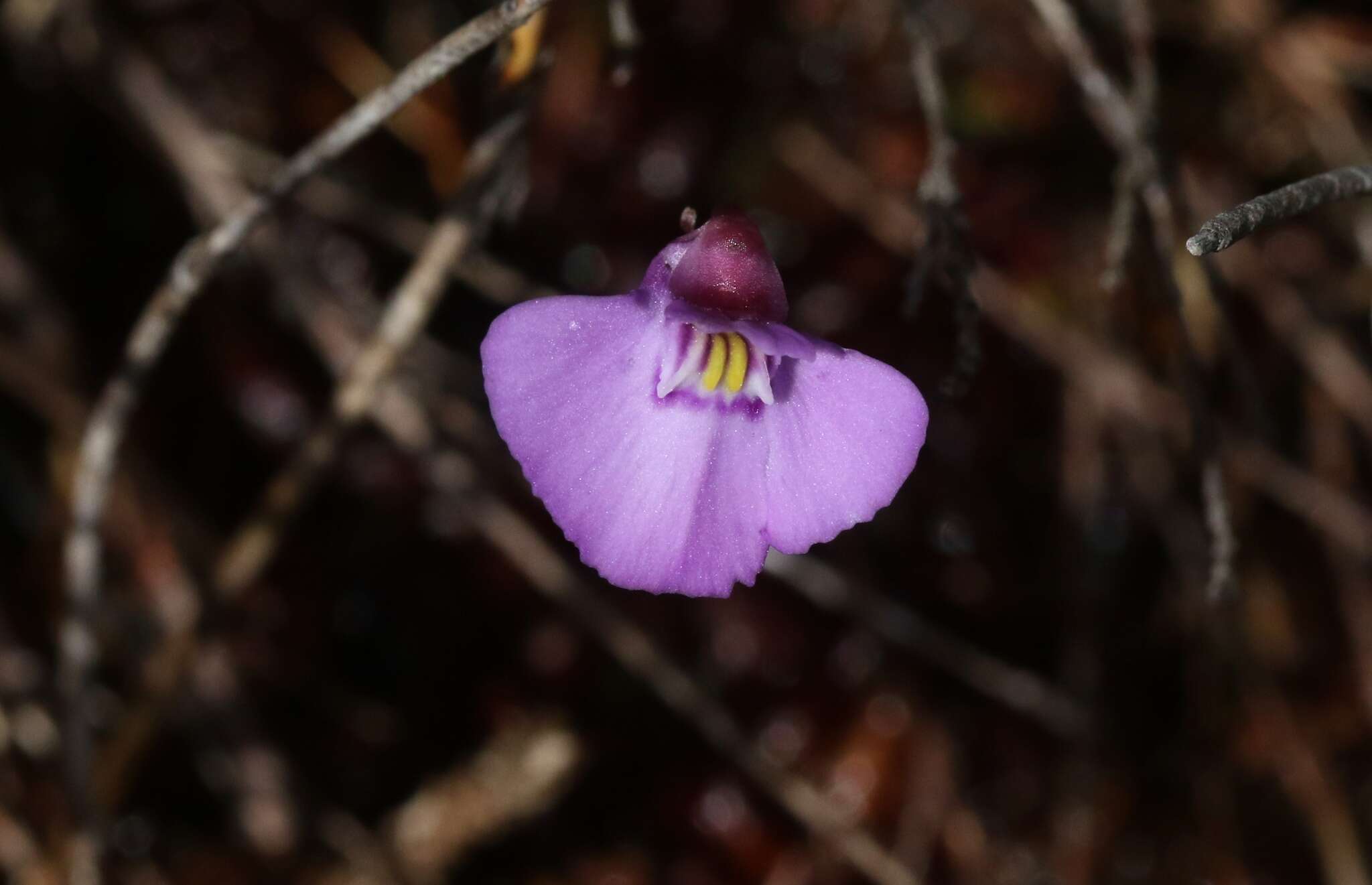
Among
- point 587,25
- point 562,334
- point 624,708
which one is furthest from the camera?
point 587,25

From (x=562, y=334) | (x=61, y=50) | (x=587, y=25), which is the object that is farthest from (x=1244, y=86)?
(x=61, y=50)

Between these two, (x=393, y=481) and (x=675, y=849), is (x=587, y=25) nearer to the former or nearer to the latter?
(x=393, y=481)

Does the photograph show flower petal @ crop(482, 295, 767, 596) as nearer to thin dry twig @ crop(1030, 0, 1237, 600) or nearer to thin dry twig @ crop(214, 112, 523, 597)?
thin dry twig @ crop(214, 112, 523, 597)

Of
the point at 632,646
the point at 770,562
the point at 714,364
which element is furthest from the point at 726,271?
the point at 632,646

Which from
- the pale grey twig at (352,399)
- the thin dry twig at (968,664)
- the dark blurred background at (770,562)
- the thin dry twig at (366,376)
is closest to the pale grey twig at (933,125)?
the thin dry twig at (366,376)

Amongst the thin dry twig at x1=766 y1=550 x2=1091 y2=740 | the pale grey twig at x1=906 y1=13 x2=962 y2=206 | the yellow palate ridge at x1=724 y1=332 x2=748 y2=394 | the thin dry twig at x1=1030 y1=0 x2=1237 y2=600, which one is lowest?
the thin dry twig at x1=766 y1=550 x2=1091 y2=740

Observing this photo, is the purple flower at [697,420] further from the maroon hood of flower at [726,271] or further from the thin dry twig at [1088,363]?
the thin dry twig at [1088,363]

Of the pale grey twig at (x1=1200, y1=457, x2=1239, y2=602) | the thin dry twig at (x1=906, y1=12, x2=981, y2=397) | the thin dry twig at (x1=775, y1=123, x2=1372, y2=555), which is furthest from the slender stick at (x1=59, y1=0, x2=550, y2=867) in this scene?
the thin dry twig at (x1=775, y1=123, x2=1372, y2=555)
